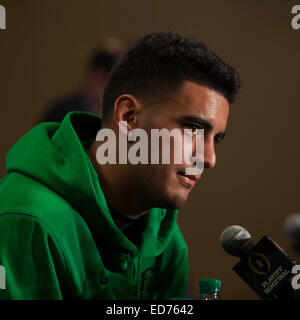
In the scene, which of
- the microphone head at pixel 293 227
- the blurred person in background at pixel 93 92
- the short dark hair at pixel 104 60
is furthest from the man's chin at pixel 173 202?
the short dark hair at pixel 104 60

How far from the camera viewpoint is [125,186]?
1395 mm

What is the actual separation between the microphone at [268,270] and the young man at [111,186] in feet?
0.87

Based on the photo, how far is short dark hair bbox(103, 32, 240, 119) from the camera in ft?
4.42

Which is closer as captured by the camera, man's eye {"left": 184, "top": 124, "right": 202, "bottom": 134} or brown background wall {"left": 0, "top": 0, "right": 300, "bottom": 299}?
man's eye {"left": 184, "top": 124, "right": 202, "bottom": 134}

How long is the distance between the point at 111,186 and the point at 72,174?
183 millimetres

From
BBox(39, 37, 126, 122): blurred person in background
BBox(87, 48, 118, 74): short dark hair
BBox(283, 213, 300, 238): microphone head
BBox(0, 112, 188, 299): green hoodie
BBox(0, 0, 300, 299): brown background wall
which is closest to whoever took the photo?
BBox(0, 112, 188, 299): green hoodie

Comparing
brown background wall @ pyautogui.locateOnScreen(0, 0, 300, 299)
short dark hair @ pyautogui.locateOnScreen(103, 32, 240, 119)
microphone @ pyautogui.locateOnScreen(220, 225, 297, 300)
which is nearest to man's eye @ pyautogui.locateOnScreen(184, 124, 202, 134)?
short dark hair @ pyautogui.locateOnScreen(103, 32, 240, 119)

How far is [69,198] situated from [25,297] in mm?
269

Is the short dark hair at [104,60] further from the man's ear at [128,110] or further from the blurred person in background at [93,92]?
the man's ear at [128,110]

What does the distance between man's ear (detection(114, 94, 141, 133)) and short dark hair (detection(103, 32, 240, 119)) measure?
2 cm

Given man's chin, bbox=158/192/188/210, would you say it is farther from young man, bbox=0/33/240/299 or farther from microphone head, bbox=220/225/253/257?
microphone head, bbox=220/225/253/257

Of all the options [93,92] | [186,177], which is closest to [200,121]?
[186,177]

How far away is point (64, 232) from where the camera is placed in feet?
3.81

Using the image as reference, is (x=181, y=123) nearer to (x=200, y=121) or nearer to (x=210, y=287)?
(x=200, y=121)
